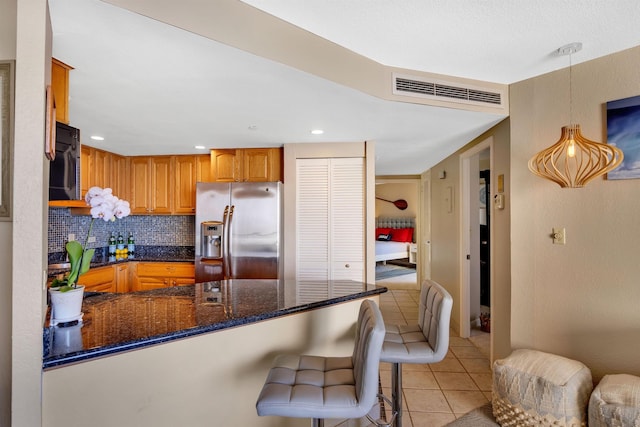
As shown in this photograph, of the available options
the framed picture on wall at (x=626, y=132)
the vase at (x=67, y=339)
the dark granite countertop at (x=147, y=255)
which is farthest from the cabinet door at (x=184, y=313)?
the framed picture on wall at (x=626, y=132)

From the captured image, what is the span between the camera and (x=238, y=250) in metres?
3.33

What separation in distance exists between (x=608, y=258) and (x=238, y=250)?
9.93 feet

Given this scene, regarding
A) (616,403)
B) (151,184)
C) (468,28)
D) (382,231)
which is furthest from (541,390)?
(382,231)

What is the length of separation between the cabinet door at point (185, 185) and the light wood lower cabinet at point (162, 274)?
733 mm

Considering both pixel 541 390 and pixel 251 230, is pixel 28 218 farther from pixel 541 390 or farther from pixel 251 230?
pixel 541 390

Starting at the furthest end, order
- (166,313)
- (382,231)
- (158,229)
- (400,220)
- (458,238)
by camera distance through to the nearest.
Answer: (400,220) < (382,231) < (158,229) < (458,238) < (166,313)

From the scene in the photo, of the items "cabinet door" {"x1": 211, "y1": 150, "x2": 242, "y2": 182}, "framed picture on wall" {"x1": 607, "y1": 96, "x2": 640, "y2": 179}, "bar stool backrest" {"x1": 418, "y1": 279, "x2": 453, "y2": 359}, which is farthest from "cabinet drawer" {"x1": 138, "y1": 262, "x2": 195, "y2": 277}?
"framed picture on wall" {"x1": 607, "y1": 96, "x2": 640, "y2": 179}

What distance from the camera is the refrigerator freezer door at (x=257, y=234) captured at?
3285 mm

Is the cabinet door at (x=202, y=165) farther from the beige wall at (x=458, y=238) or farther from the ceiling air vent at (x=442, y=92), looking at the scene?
the beige wall at (x=458, y=238)

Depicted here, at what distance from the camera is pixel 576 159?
6.89 feet

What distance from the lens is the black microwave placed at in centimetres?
148

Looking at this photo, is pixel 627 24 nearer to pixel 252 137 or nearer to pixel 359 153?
pixel 359 153

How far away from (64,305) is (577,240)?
9.65ft

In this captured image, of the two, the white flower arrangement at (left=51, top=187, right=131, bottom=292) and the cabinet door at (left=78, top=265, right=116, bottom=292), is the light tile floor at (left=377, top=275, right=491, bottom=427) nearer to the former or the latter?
the white flower arrangement at (left=51, top=187, right=131, bottom=292)
